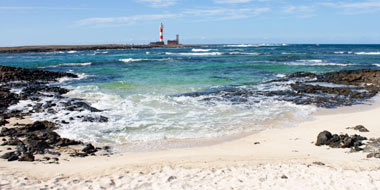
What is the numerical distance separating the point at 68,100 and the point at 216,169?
10.1 m

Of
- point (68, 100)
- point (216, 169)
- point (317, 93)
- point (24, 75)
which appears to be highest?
point (24, 75)

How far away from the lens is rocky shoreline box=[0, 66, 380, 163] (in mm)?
7254

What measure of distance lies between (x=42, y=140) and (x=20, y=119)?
121 inches

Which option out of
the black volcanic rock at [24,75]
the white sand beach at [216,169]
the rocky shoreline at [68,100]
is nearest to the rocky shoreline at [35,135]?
the rocky shoreline at [68,100]

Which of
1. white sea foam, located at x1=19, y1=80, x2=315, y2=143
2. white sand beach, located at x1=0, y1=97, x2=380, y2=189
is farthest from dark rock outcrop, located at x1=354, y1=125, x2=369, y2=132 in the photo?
white sea foam, located at x1=19, y1=80, x2=315, y2=143

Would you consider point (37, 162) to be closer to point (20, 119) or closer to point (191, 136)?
point (191, 136)

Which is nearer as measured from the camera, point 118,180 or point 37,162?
point 118,180

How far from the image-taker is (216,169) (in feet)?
19.5

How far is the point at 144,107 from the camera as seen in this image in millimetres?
12305

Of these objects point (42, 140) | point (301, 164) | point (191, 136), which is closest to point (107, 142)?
point (42, 140)

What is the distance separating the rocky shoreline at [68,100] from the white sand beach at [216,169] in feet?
1.93

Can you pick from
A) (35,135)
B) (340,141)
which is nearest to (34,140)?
(35,135)

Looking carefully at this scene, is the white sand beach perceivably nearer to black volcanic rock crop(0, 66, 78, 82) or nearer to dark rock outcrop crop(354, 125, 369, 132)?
dark rock outcrop crop(354, 125, 369, 132)

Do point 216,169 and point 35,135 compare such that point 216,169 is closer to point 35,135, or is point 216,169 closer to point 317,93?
point 35,135
